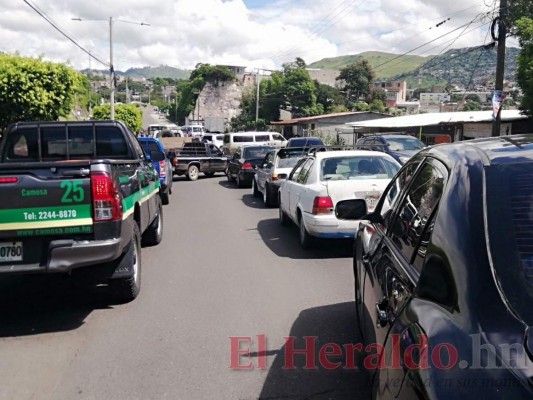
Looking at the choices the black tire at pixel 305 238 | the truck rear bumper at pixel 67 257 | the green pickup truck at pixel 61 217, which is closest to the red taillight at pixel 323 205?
the black tire at pixel 305 238

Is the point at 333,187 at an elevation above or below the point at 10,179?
below

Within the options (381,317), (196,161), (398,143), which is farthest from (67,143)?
(196,161)

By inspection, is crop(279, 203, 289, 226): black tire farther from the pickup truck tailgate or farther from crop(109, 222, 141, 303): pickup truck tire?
the pickup truck tailgate

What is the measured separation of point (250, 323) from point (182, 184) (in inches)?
689

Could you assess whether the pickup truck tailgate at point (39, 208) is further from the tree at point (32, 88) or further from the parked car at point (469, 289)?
the tree at point (32, 88)

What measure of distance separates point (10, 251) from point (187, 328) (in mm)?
1769

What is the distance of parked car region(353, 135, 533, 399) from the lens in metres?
1.82

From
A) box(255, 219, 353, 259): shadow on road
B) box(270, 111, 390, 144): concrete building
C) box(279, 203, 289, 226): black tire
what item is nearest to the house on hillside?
box(270, 111, 390, 144): concrete building

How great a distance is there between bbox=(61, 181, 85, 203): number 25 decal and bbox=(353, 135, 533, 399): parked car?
10.3ft

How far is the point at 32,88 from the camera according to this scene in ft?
53.3

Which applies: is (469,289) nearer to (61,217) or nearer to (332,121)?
(61,217)

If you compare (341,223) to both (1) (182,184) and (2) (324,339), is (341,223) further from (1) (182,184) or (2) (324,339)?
(1) (182,184)

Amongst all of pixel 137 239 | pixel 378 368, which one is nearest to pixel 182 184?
pixel 137 239

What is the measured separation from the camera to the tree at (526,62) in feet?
60.6
